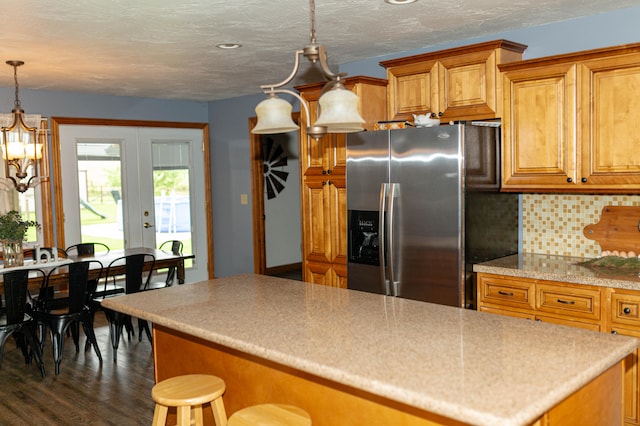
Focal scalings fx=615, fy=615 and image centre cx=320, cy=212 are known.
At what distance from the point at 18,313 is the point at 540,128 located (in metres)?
3.76

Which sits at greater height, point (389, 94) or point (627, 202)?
point (389, 94)

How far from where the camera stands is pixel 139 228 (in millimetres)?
7266

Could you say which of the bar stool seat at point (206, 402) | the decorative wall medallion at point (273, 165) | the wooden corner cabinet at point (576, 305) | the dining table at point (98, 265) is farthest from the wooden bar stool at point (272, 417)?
the decorative wall medallion at point (273, 165)

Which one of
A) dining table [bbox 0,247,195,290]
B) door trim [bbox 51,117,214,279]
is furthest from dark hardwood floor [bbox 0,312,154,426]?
door trim [bbox 51,117,214,279]

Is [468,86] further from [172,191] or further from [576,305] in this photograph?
[172,191]

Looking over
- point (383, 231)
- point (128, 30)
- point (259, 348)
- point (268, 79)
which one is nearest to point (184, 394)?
point (259, 348)

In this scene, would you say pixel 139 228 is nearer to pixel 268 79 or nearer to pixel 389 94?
pixel 268 79

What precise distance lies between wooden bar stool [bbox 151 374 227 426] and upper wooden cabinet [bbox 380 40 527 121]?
2.48 m

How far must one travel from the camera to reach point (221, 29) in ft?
12.7

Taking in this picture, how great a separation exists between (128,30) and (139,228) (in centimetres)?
378

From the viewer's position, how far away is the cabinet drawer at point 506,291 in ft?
11.9

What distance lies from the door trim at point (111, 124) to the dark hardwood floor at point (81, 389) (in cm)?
177

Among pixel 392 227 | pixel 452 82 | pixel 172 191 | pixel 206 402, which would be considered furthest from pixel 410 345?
pixel 172 191

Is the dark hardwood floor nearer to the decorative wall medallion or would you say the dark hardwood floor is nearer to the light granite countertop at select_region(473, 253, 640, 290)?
the light granite countertop at select_region(473, 253, 640, 290)
